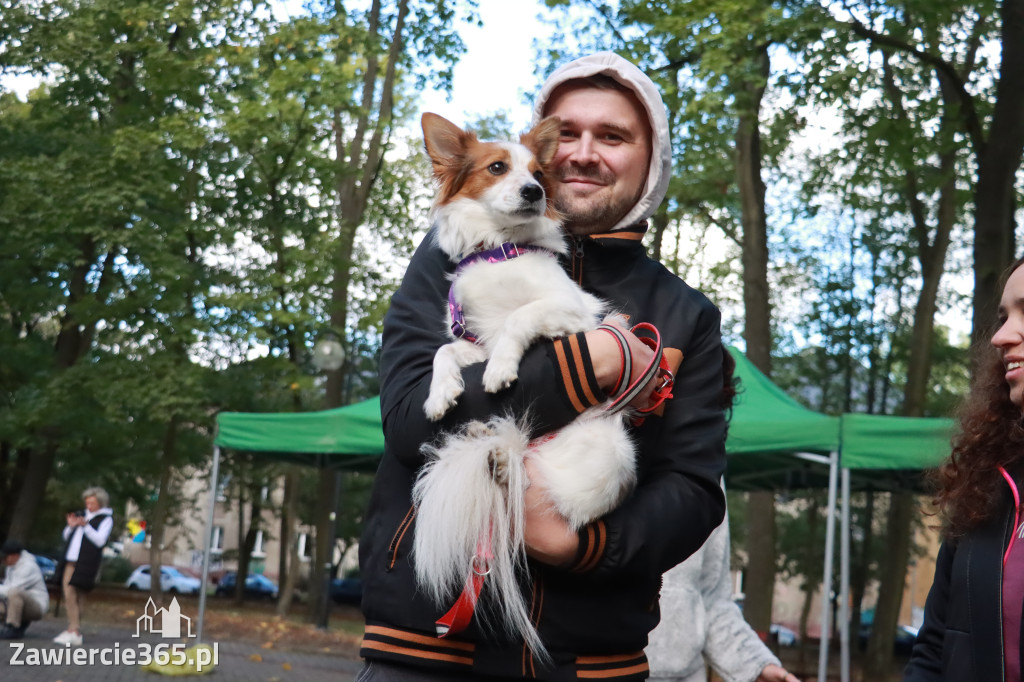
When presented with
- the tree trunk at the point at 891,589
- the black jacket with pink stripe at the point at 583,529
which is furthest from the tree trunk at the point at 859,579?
the black jacket with pink stripe at the point at 583,529

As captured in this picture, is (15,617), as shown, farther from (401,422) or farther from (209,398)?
(401,422)

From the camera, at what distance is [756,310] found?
52.3ft

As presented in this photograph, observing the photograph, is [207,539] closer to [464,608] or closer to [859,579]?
[464,608]

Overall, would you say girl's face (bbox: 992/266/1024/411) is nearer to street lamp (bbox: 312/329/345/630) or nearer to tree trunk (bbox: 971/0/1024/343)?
tree trunk (bbox: 971/0/1024/343)

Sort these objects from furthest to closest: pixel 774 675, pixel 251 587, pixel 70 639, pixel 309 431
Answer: pixel 251 587 → pixel 70 639 → pixel 309 431 → pixel 774 675

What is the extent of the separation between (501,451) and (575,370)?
229 mm

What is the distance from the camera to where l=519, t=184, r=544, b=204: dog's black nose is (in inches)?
109

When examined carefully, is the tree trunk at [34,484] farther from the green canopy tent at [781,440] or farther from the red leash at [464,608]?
the red leash at [464,608]

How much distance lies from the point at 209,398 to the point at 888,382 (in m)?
20.3

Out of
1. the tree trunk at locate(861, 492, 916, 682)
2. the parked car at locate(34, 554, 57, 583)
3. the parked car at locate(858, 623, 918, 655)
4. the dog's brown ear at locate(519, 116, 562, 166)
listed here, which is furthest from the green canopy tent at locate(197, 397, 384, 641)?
the parked car at locate(858, 623, 918, 655)

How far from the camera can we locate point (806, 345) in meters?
30.8

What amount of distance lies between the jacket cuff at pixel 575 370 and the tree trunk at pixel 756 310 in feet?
38.4

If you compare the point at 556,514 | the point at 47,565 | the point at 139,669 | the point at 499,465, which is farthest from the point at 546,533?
the point at 47,565

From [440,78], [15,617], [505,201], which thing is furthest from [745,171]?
[505,201]
